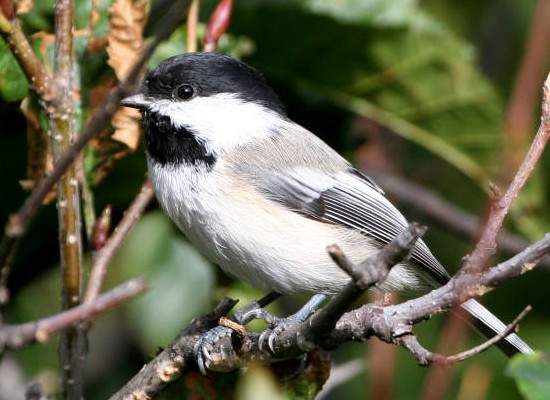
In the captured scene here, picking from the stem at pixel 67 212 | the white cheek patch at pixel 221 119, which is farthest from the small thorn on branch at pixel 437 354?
the white cheek patch at pixel 221 119

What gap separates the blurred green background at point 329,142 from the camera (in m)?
2.79

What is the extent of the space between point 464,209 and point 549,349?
0.77m

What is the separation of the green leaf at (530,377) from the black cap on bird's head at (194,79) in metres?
1.42

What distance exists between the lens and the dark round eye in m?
2.42

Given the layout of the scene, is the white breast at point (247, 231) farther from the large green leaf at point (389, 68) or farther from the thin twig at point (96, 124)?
the thin twig at point (96, 124)

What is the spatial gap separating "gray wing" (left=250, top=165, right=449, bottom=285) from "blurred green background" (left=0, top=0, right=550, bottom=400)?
1.50 ft

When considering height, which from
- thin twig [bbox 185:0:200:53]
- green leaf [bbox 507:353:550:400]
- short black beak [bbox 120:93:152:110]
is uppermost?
green leaf [bbox 507:353:550:400]

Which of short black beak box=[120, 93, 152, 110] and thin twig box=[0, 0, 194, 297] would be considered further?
short black beak box=[120, 93, 152, 110]

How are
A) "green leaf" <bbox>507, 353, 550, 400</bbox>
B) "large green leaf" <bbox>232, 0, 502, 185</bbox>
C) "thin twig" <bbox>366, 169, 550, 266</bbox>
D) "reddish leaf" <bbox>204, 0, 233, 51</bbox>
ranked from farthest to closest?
"thin twig" <bbox>366, 169, 550, 266</bbox>
"large green leaf" <bbox>232, 0, 502, 185</bbox>
"reddish leaf" <bbox>204, 0, 233, 51</bbox>
"green leaf" <bbox>507, 353, 550, 400</bbox>

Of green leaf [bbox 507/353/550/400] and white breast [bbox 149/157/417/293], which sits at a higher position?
green leaf [bbox 507/353/550/400]

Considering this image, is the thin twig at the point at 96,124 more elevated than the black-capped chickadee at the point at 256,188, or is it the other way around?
the thin twig at the point at 96,124

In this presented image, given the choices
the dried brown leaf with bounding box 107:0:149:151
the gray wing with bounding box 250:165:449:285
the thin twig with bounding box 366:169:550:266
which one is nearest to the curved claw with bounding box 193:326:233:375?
the gray wing with bounding box 250:165:449:285

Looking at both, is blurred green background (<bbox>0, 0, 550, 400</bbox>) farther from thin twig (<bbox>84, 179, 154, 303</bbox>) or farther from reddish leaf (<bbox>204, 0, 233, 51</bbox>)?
thin twig (<bbox>84, 179, 154, 303</bbox>)

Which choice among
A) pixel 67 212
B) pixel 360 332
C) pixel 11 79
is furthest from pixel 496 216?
pixel 11 79
